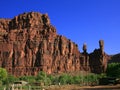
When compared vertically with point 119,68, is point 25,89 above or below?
below

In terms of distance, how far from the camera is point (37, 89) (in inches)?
2891

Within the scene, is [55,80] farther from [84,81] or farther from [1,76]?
[1,76]

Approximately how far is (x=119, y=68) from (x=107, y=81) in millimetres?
9691

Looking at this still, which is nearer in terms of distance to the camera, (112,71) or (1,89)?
(1,89)

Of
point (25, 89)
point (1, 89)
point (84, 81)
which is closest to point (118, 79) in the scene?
point (84, 81)

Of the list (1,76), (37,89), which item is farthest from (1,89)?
(1,76)

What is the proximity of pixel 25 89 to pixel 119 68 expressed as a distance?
242 feet

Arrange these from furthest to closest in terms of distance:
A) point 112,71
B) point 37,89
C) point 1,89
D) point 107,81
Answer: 1. point 112,71
2. point 107,81
3. point 37,89
4. point 1,89

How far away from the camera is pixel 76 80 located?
159 meters

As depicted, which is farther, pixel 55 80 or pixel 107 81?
pixel 55 80

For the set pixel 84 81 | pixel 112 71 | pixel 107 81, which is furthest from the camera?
pixel 84 81

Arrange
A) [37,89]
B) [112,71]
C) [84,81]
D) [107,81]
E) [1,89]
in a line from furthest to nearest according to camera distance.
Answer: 1. [84,81]
2. [112,71]
3. [107,81]
4. [37,89]
5. [1,89]

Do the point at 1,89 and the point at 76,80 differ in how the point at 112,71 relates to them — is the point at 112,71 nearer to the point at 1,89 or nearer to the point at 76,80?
the point at 76,80

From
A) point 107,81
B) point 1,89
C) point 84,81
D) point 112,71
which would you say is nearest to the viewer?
point 1,89
